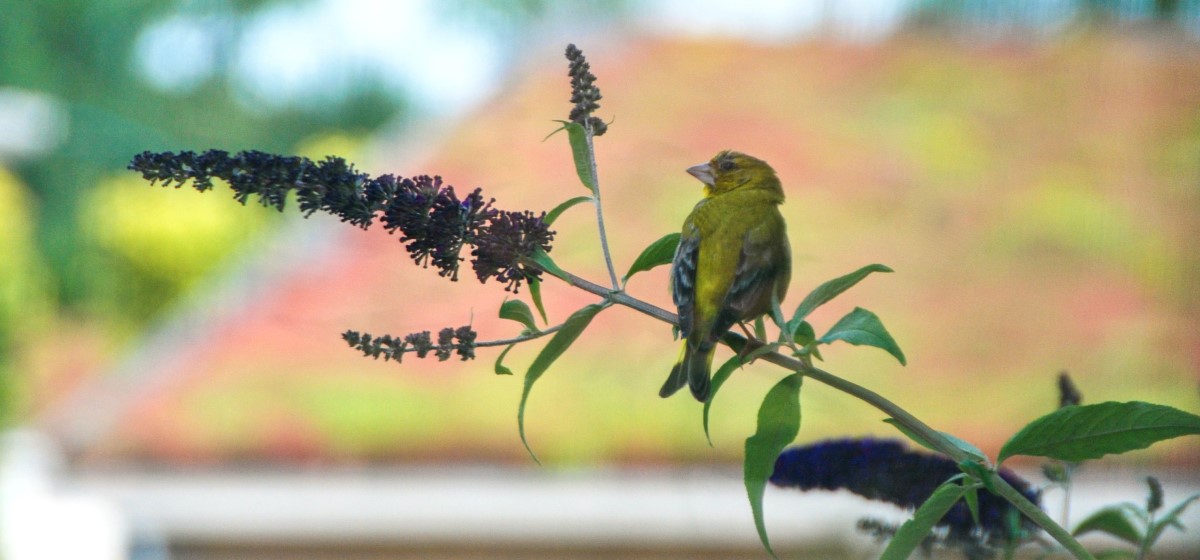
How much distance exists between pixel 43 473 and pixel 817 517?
1689 millimetres

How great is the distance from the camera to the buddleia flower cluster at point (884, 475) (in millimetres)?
487

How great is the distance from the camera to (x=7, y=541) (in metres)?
3.23

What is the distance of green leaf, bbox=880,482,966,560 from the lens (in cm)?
39

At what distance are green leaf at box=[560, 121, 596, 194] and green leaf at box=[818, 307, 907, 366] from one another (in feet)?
0.36

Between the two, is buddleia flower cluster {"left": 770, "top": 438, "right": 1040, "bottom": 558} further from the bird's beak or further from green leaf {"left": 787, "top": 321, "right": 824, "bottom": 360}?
the bird's beak

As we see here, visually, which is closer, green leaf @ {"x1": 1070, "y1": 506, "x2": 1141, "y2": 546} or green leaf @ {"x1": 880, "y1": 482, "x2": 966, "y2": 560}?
green leaf @ {"x1": 880, "y1": 482, "x2": 966, "y2": 560}

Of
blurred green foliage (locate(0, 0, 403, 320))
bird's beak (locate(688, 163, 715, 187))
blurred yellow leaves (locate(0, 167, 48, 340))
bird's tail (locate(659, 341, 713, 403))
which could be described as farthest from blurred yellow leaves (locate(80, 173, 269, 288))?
bird's tail (locate(659, 341, 713, 403))

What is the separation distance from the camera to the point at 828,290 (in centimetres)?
43

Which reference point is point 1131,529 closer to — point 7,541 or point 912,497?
point 912,497

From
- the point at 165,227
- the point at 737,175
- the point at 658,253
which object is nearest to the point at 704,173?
the point at 737,175

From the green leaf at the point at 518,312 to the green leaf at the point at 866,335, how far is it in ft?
0.36

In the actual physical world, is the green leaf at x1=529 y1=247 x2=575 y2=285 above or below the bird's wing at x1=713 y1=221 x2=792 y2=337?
below

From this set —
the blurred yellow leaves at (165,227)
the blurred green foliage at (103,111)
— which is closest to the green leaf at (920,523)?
the blurred green foliage at (103,111)

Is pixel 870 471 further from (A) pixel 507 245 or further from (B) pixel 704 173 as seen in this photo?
(B) pixel 704 173
